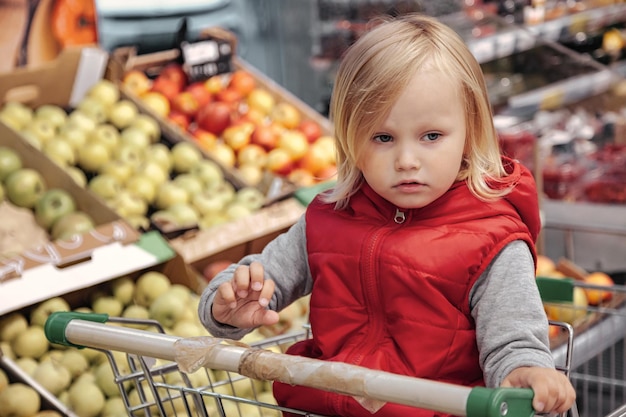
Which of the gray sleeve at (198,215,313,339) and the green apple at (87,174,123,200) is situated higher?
the gray sleeve at (198,215,313,339)

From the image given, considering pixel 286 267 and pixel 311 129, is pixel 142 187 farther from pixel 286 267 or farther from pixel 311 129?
pixel 286 267

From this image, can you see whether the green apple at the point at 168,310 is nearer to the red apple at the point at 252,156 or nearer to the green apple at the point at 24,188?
the green apple at the point at 24,188

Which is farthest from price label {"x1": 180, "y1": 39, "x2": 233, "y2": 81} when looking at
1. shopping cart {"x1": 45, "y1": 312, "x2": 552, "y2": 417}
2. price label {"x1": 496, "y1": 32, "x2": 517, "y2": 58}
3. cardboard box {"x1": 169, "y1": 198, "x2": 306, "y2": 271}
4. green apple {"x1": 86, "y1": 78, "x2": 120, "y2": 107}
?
shopping cart {"x1": 45, "y1": 312, "x2": 552, "y2": 417}

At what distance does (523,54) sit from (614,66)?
3.22 ft

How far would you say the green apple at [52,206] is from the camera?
2.91 meters

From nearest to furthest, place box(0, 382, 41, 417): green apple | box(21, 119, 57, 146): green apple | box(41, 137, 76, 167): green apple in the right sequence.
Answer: box(0, 382, 41, 417): green apple, box(41, 137, 76, 167): green apple, box(21, 119, 57, 146): green apple

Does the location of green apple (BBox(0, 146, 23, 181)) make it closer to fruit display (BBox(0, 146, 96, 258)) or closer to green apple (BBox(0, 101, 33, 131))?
fruit display (BBox(0, 146, 96, 258))

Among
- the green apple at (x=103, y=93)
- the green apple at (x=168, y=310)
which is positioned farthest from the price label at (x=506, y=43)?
the green apple at (x=168, y=310)

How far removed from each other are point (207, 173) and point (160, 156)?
0.22 metres

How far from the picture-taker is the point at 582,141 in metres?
3.79

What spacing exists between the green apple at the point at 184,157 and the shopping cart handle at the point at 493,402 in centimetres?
259

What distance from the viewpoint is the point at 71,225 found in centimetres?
280

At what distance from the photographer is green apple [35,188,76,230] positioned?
115 inches

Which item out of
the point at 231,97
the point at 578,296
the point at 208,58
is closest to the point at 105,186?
the point at 231,97
